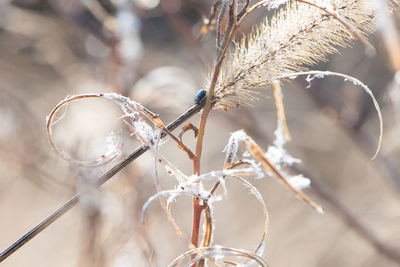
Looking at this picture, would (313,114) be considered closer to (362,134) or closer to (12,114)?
(362,134)

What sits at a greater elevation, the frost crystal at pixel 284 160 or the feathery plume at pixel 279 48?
the feathery plume at pixel 279 48

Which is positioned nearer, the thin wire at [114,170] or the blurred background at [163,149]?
the thin wire at [114,170]

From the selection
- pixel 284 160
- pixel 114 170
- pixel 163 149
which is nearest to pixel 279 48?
pixel 284 160

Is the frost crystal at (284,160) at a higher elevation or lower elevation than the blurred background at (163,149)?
lower

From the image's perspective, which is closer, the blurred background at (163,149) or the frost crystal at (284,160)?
the frost crystal at (284,160)

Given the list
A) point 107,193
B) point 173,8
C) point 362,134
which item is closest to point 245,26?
point 173,8

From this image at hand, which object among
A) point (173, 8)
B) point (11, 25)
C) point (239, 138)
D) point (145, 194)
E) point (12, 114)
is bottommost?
point (239, 138)

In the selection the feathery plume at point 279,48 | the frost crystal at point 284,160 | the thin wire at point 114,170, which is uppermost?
the thin wire at point 114,170

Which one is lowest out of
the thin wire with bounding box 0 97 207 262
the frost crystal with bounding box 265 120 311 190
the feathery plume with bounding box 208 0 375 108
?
the frost crystal with bounding box 265 120 311 190
